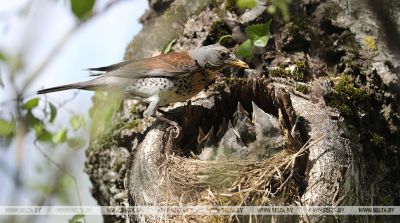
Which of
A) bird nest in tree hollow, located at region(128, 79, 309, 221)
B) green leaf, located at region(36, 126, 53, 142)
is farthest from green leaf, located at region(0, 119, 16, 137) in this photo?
green leaf, located at region(36, 126, 53, 142)

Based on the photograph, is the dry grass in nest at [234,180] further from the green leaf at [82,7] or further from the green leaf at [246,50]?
the green leaf at [82,7]

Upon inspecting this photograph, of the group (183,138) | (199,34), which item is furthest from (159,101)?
(199,34)

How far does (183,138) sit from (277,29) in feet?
3.85

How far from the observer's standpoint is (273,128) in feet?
16.2

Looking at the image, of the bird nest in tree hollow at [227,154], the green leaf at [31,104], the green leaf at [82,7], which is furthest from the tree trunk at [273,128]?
the green leaf at [82,7]

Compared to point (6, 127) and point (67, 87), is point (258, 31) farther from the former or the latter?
point (6, 127)

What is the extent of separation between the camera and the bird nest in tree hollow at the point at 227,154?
4.17m

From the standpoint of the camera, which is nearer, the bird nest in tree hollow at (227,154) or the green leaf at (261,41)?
the bird nest in tree hollow at (227,154)

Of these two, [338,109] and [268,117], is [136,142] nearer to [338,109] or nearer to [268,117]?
[268,117]

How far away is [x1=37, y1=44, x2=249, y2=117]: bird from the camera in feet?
16.6

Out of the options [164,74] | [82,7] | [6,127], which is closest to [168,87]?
[164,74]

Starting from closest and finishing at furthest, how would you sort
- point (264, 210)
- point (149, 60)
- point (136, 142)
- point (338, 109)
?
point (264, 210), point (338, 109), point (136, 142), point (149, 60)

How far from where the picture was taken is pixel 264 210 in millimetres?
3973

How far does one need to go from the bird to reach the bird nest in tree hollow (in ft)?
0.53
